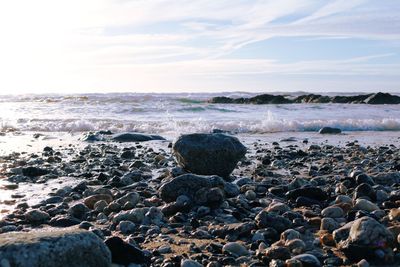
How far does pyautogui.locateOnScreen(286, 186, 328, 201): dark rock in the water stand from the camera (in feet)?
17.1

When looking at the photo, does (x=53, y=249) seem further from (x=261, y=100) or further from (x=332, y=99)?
(x=332, y=99)

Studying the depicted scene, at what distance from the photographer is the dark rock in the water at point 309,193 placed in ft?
17.1

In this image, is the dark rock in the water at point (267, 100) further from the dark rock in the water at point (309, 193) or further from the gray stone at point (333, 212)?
the gray stone at point (333, 212)

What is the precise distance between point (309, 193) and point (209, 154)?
5.70ft

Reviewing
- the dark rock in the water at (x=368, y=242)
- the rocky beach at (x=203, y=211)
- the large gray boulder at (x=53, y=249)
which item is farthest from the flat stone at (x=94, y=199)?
the dark rock in the water at (x=368, y=242)

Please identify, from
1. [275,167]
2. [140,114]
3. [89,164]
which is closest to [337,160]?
[275,167]

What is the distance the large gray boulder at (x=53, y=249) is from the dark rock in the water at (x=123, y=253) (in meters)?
0.36

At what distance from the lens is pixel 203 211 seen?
4.70 m

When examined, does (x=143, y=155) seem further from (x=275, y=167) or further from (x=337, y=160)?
(x=337, y=160)

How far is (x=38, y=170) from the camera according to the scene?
7.45 meters

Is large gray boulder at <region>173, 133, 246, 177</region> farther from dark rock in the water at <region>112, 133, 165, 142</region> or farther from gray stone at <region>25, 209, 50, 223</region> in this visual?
dark rock in the water at <region>112, 133, 165, 142</region>

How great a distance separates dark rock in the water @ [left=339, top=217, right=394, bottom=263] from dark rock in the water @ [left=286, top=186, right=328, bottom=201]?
1787mm

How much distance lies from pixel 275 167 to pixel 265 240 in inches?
170

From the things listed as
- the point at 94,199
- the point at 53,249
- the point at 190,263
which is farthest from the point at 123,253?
the point at 94,199
